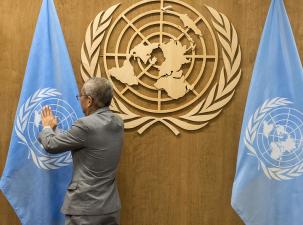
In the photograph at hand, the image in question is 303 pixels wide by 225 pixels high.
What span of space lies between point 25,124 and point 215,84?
1267 mm

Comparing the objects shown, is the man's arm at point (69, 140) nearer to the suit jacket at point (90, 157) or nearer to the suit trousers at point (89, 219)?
the suit jacket at point (90, 157)

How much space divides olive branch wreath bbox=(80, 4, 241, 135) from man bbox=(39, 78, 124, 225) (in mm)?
472

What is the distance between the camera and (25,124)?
106 inches

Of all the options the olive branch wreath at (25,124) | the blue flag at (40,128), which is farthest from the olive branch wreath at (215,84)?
the olive branch wreath at (25,124)

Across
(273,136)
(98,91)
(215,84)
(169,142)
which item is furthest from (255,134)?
(98,91)

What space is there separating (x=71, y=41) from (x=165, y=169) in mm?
1088

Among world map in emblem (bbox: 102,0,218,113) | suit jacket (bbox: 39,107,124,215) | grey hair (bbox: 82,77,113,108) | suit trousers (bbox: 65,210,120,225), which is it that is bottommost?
suit trousers (bbox: 65,210,120,225)

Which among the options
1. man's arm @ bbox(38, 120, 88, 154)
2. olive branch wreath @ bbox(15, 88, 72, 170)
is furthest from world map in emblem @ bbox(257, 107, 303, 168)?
olive branch wreath @ bbox(15, 88, 72, 170)

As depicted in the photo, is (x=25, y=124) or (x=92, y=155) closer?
(x=92, y=155)

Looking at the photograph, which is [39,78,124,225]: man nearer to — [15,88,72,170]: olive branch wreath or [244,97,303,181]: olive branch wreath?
[15,88,72,170]: olive branch wreath

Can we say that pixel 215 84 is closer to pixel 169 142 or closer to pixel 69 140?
pixel 169 142

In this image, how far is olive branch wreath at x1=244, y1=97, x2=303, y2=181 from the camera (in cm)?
254

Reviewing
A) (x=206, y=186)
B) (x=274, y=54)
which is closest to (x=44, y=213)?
(x=206, y=186)

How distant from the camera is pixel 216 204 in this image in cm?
284
